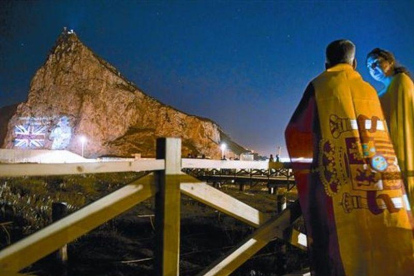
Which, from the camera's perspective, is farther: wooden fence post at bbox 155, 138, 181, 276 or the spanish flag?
the spanish flag

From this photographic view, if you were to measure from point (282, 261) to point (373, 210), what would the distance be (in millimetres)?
4454

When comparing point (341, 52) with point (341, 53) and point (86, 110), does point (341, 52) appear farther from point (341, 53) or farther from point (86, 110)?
point (86, 110)

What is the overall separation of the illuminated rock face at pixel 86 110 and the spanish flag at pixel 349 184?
3161 inches

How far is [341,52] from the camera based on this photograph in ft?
9.22

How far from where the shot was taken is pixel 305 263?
7.19m

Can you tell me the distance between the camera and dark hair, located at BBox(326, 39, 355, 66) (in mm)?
2811

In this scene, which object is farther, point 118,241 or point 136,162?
point 118,241

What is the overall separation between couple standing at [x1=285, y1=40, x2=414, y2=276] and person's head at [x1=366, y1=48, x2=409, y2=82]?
1.79ft

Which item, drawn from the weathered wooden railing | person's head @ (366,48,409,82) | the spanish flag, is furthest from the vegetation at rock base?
person's head @ (366,48,409,82)

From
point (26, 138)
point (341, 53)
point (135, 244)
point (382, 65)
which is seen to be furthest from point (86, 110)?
point (341, 53)

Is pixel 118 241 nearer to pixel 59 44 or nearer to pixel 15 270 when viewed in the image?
pixel 15 270

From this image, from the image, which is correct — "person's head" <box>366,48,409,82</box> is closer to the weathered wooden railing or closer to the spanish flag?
the spanish flag

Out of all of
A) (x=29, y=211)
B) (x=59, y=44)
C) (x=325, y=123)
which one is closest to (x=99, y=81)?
(x=59, y=44)

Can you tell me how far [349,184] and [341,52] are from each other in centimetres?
102
